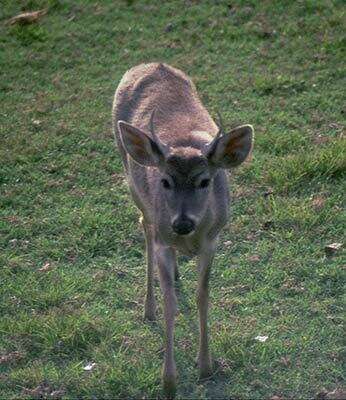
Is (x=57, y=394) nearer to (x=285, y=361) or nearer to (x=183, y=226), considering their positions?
(x=183, y=226)

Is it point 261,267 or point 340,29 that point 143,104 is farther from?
point 340,29

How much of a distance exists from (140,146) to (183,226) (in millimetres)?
616

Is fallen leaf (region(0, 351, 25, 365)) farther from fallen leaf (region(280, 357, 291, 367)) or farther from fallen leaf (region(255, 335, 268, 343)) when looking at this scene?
fallen leaf (region(280, 357, 291, 367))

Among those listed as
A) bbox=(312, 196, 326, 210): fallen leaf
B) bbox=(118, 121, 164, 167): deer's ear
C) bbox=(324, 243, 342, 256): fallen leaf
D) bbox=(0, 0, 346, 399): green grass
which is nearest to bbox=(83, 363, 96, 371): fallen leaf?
bbox=(0, 0, 346, 399): green grass

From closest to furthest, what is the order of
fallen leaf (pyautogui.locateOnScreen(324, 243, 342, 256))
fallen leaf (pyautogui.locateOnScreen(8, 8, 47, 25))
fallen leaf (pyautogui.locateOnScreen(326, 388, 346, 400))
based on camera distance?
fallen leaf (pyautogui.locateOnScreen(326, 388, 346, 400)) → fallen leaf (pyautogui.locateOnScreen(324, 243, 342, 256)) → fallen leaf (pyautogui.locateOnScreen(8, 8, 47, 25))

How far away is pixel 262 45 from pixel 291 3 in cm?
101

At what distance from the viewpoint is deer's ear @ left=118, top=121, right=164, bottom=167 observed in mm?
5023

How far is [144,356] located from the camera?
5.36 m

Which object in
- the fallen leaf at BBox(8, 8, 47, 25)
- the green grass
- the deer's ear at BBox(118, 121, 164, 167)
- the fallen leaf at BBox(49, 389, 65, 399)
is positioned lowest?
the fallen leaf at BBox(8, 8, 47, 25)

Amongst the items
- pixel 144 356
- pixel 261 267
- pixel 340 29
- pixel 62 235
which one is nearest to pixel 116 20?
pixel 340 29

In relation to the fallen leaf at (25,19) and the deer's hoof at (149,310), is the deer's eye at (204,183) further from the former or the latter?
the fallen leaf at (25,19)

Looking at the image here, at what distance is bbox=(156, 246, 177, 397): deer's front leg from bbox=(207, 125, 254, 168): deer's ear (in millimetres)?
611

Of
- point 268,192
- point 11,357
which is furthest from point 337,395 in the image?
point 268,192

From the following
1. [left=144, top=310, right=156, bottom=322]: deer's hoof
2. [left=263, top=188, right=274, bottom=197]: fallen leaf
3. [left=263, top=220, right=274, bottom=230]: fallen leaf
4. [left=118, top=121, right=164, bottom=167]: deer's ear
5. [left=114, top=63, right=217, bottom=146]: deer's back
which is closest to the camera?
[left=118, top=121, right=164, bottom=167]: deer's ear
